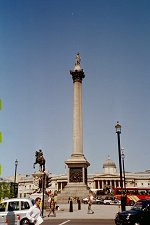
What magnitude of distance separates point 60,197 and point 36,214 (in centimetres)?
4474

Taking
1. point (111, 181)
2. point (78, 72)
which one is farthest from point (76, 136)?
point (111, 181)

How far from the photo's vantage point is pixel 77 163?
175 ft

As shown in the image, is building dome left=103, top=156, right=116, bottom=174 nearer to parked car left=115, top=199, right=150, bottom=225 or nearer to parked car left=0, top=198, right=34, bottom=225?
parked car left=115, top=199, right=150, bottom=225

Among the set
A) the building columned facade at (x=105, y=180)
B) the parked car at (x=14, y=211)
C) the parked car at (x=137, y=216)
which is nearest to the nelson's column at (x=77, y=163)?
the parked car at (x=14, y=211)

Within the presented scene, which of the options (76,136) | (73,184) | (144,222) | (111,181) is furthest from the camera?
(111,181)

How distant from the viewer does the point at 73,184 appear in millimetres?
52656

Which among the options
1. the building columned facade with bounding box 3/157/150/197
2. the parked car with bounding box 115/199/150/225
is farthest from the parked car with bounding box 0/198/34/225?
the building columned facade with bounding box 3/157/150/197

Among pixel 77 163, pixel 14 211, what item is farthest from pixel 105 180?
pixel 14 211

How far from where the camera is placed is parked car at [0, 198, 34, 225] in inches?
600

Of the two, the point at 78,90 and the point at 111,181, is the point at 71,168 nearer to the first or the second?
the point at 78,90

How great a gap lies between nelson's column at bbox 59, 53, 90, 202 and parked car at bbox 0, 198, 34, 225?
121ft

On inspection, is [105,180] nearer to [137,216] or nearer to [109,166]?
[109,166]

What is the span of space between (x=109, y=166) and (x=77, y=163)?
336 ft

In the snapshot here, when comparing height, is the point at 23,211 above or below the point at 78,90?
below
